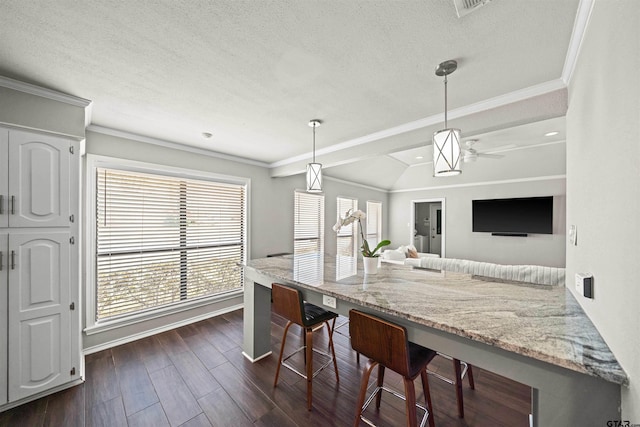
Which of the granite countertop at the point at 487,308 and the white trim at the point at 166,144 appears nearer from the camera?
the granite countertop at the point at 487,308

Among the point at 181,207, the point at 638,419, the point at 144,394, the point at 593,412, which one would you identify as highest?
the point at 181,207

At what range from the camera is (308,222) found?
507cm

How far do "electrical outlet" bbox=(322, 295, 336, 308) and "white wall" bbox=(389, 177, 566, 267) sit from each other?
5.71 m

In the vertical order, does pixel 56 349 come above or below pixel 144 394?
above

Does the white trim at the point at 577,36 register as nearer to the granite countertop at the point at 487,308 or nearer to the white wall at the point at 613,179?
the white wall at the point at 613,179

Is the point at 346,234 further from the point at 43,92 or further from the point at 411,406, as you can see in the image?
the point at 43,92

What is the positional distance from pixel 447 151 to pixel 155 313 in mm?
3647

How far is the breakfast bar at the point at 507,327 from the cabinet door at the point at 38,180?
1.80 meters

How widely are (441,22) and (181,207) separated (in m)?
3.39

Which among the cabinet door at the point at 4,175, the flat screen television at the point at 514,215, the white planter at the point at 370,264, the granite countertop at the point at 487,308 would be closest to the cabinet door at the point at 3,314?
the cabinet door at the point at 4,175

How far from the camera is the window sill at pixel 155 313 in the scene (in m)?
2.66

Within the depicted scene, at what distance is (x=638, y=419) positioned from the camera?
2.22ft

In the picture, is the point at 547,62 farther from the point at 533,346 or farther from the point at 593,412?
the point at 593,412

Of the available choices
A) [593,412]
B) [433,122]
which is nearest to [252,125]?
[433,122]
